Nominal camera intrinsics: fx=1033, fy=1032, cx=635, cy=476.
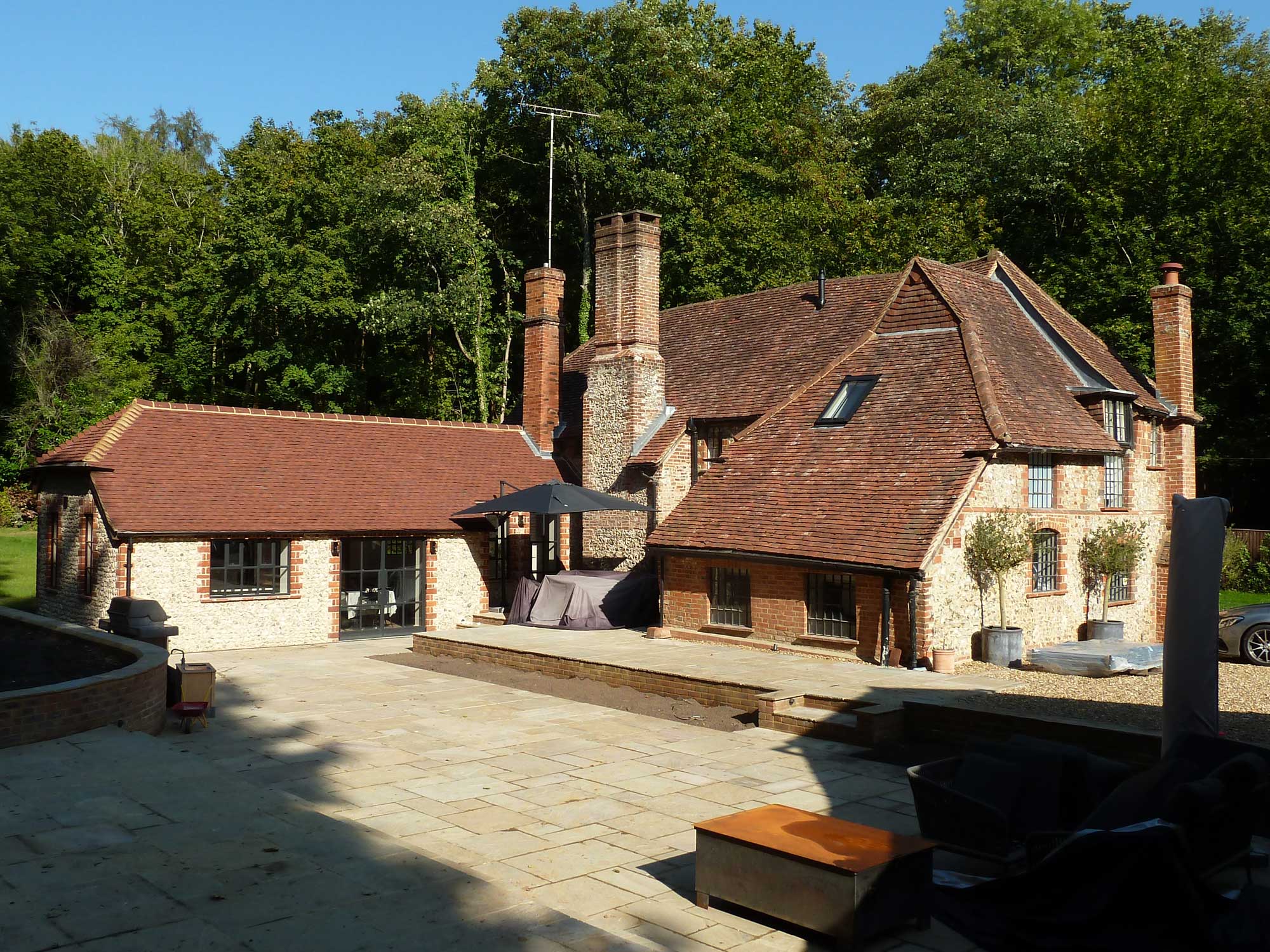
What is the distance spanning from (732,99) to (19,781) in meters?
42.2

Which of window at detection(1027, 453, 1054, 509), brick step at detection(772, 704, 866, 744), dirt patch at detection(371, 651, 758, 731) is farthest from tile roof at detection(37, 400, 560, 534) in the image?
window at detection(1027, 453, 1054, 509)

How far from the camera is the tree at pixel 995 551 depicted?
674 inches

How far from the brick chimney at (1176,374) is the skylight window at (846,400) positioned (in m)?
7.96

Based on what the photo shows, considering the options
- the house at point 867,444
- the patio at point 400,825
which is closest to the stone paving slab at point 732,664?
the house at point 867,444

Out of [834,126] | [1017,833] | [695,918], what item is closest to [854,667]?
[1017,833]

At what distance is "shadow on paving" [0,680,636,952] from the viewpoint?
5812 millimetres

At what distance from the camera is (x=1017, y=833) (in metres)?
7.63

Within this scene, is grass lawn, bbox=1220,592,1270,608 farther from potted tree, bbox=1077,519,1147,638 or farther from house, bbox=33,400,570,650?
house, bbox=33,400,570,650

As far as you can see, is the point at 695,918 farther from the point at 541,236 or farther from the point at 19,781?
the point at 541,236

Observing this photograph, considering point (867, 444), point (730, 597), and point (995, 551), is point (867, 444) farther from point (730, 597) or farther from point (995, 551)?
point (730, 597)

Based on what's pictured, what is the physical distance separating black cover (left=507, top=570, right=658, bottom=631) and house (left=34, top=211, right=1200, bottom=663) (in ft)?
5.37

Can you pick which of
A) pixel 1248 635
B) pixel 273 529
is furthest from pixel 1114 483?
pixel 273 529

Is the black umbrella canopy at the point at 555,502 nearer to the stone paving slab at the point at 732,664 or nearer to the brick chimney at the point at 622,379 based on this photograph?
the brick chimney at the point at 622,379

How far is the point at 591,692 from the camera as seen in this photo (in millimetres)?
16359
